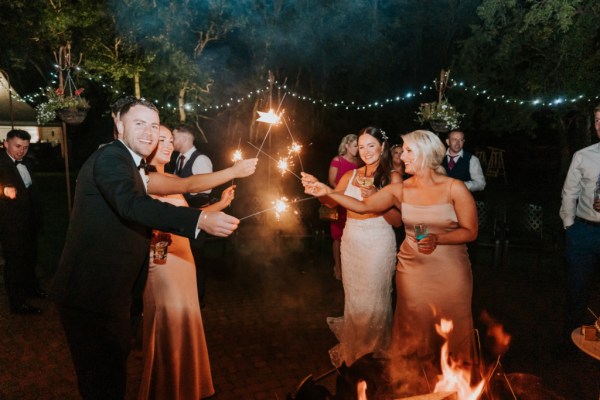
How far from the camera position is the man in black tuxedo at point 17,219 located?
235 inches

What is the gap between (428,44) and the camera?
26625 millimetres

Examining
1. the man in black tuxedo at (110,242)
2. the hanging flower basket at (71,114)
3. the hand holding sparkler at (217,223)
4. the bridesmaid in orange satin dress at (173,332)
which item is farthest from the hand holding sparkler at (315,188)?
the hanging flower basket at (71,114)

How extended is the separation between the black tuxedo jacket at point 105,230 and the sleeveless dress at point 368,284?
98.4 inches

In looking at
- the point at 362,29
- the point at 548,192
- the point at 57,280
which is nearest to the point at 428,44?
the point at 362,29

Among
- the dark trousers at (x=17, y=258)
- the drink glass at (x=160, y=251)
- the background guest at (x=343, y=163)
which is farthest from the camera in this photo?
the background guest at (x=343, y=163)

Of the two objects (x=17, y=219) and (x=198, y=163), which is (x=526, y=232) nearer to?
(x=198, y=163)

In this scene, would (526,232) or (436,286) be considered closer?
(436,286)

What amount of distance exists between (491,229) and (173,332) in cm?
794

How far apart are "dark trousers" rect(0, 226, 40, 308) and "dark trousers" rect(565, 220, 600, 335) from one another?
6.75 m

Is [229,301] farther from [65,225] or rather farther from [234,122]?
[234,122]

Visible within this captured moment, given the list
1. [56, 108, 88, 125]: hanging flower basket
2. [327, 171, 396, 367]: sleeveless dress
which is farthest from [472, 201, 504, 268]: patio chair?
[56, 108, 88, 125]: hanging flower basket

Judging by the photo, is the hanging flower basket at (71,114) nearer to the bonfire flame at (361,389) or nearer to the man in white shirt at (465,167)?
the man in white shirt at (465,167)

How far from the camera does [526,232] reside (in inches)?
373

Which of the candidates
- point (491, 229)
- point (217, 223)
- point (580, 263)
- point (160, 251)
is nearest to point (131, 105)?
point (217, 223)
